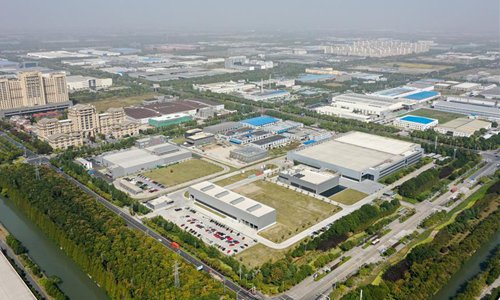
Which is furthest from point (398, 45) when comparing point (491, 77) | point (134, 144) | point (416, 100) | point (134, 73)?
point (134, 144)

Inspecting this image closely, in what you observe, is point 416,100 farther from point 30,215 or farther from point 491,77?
point 30,215

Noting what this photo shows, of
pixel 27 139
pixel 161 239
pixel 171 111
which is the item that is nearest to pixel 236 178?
pixel 161 239

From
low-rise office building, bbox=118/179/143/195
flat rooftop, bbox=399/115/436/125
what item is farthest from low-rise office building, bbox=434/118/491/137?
low-rise office building, bbox=118/179/143/195

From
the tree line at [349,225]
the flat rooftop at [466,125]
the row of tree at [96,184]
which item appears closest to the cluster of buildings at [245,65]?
the flat rooftop at [466,125]

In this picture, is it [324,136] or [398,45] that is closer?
[324,136]

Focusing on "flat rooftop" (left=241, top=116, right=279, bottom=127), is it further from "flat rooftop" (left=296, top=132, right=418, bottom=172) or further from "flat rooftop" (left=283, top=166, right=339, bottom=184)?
"flat rooftop" (left=283, top=166, right=339, bottom=184)

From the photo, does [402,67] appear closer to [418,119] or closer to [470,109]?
[470,109]

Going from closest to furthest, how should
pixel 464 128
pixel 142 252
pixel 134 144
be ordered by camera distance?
pixel 142 252
pixel 134 144
pixel 464 128
